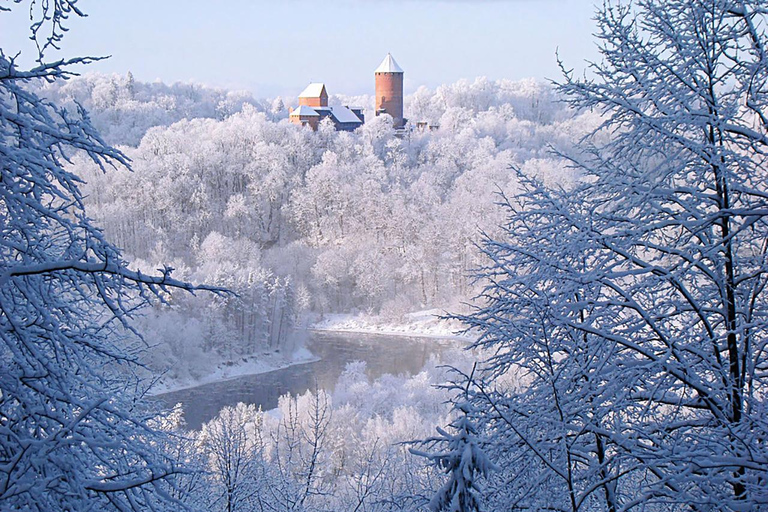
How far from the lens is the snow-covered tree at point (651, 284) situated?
3367mm

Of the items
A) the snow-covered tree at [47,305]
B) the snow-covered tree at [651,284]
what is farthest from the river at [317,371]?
the snow-covered tree at [47,305]

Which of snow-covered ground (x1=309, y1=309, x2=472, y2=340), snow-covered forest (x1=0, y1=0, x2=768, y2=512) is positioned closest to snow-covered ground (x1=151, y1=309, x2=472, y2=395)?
snow-covered ground (x1=309, y1=309, x2=472, y2=340)

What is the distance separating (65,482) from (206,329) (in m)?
25.2

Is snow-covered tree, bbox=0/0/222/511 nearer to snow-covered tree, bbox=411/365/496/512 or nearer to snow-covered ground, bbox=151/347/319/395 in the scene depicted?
snow-covered tree, bbox=411/365/496/512

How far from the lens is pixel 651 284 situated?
3494 mm

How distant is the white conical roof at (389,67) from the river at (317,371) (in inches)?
1394

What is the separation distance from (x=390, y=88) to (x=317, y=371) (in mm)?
40366

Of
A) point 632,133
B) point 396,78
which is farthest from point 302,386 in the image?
point 396,78

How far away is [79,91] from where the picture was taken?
63.4 m

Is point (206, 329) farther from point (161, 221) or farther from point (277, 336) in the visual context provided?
point (161, 221)

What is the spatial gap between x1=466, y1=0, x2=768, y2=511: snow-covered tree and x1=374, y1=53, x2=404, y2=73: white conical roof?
58262mm

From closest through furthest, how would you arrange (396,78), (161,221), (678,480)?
(678,480) → (161,221) → (396,78)

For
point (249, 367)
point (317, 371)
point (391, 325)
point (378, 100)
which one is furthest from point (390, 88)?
point (317, 371)

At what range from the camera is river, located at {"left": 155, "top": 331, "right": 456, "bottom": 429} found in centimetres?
2147
